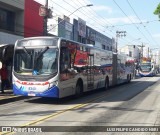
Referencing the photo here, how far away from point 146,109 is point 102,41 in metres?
53.2

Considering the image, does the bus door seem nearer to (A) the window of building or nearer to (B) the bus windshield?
(B) the bus windshield

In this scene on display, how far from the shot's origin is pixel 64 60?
16203 mm

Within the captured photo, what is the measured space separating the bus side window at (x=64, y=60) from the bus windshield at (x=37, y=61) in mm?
316

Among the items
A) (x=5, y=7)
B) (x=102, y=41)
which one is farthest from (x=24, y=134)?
(x=102, y=41)

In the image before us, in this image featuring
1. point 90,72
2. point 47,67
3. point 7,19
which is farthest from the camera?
point 7,19

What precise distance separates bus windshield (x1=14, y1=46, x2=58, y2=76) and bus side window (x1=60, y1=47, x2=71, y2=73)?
32 centimetres

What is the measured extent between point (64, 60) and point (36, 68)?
136 centimetres

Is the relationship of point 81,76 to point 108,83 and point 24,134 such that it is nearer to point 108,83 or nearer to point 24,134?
point 108,83

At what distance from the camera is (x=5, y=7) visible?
3167 cm

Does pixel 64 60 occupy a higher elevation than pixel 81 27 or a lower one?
lower

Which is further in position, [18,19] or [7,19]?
[18,19]

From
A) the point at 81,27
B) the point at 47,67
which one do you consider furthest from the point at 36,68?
the point at 81,27

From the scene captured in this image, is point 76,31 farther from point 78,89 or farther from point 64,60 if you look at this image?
point 64,60

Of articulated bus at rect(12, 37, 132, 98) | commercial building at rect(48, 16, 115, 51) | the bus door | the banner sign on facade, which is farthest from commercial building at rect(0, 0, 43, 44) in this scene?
the banner sign on facade
